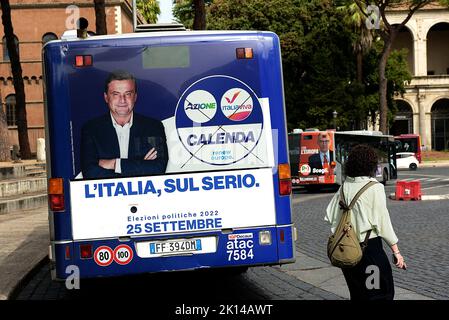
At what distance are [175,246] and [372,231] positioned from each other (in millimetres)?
2230

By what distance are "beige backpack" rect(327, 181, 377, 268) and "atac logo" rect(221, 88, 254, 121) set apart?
72.2 inches

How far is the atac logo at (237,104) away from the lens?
23.2ft

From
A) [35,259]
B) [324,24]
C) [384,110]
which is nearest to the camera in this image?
[35,259]

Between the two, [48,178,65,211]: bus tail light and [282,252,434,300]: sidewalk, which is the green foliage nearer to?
[282,252,434,300]: sidewalk

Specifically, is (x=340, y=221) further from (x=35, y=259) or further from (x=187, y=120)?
(x=35, y=259)

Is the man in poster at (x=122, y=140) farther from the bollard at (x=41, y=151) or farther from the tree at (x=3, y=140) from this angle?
the bollard at (x=41, y=151)

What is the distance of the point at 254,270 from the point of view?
411 inches

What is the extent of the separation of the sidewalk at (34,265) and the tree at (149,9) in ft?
175

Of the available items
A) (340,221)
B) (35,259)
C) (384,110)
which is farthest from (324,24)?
(340,221)

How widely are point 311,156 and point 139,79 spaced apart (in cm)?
2574

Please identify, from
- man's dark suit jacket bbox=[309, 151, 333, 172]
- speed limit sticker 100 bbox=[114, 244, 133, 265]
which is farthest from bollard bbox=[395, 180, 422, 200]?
speed limit sticker 100 bbox=[114, 244, 133, 265]

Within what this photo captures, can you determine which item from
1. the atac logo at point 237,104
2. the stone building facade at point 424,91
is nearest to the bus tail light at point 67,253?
the atac logo at point 237,104

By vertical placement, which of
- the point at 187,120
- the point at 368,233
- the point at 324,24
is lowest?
the point at 368,233

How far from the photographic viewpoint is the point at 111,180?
273 inches
